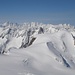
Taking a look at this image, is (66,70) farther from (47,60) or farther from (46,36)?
(46,36)

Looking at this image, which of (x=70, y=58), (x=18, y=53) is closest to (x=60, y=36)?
(x=70, y=58)

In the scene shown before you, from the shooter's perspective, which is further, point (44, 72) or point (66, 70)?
point (66, 70)

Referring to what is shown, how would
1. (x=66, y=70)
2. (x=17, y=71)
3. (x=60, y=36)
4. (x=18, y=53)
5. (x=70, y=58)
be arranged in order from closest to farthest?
(x=17, y=71) < (x=66, y=70) < (x=18, y=53) < (x=70, y=58) < (x=60, y=36)

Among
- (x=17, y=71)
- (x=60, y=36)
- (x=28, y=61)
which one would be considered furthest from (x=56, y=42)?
(x=17, y=71)

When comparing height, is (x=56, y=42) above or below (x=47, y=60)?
above

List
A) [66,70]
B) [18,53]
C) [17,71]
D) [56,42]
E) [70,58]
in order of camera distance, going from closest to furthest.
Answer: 1. [17,71]
2. [66,70]
3. [18,53]
4. [70,58]
5. [56,42]

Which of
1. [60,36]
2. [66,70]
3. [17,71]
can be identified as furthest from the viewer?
[60,36]

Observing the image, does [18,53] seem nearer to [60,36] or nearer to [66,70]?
[66,70]

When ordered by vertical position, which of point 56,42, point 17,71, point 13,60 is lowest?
point 17,71

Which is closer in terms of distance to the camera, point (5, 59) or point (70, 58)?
point (5, 59)
